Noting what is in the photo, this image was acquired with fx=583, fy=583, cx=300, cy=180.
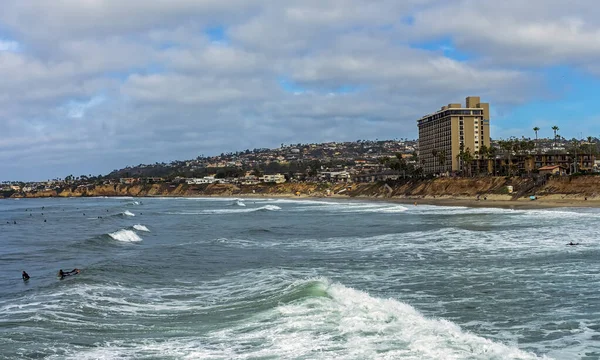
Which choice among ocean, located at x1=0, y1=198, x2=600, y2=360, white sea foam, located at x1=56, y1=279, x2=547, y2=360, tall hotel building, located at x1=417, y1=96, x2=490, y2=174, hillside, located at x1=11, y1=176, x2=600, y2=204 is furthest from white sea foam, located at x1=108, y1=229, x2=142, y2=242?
tall hotel building, located at x1=417, y1=96, x2=490, y2=174

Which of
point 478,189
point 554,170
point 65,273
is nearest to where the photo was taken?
point 65,273

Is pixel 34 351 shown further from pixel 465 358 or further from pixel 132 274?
pixel 132 274

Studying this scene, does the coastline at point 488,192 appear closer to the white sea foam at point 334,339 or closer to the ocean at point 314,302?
the ocean at point 314,302

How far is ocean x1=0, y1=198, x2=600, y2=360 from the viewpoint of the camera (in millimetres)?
13602

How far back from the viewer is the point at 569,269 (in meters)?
23.0

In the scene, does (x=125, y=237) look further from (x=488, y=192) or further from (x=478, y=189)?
(x=478, y=189)

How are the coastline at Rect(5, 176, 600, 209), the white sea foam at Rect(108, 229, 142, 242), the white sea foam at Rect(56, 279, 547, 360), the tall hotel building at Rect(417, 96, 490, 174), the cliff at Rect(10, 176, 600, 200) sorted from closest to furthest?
the white sea foam at Rect(56, 279, 547, 360) → the white sea foam at Rect(108, 229, 142, 242) → the coastline at Rect(5, 176, 600, 209) → the cliff at Rect(10, 176, 600, 200) → the tall hotel building at Rect(417, 96, 490, 174)

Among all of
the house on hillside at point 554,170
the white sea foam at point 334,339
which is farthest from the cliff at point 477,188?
the white sea foam at point 334,339

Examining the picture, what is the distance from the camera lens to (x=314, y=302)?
1817 cm

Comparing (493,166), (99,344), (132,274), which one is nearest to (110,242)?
(132,274)

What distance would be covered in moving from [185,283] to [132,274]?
13.0 feet

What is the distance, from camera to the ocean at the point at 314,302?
44.6 ft

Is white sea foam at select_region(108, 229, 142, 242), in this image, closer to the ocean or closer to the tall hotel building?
the ocean

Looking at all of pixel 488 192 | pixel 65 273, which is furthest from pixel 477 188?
pixel 65 273
